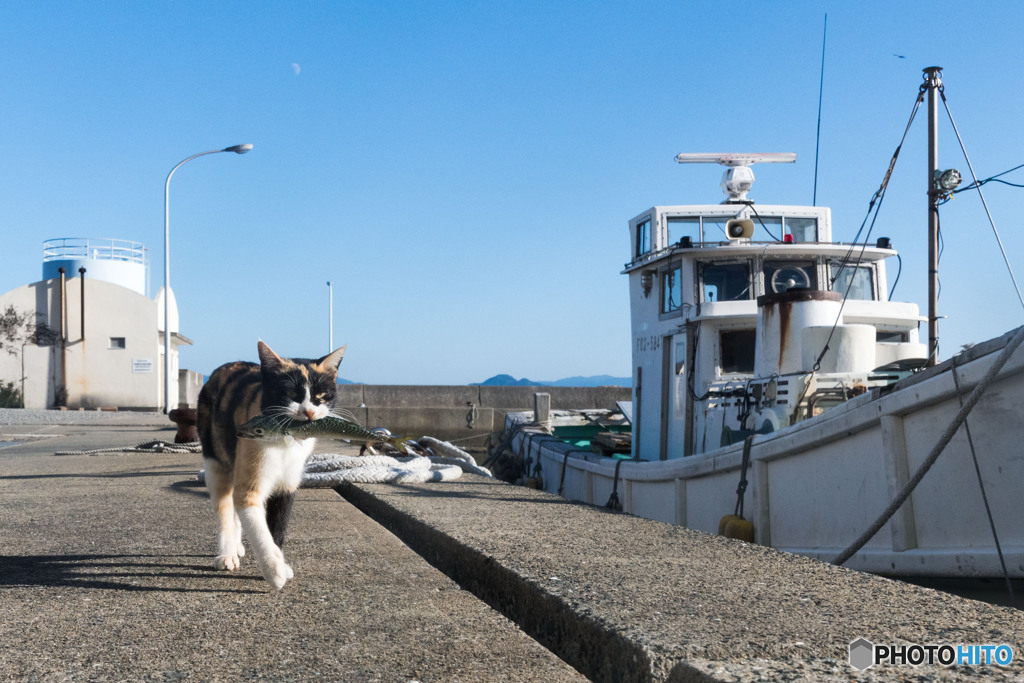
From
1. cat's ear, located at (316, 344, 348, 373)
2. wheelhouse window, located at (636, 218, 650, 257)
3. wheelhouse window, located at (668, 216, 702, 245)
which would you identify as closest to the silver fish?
cat's ear, located at (316, 344, 348, 373)

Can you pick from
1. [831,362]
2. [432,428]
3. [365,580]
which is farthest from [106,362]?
[365,580]

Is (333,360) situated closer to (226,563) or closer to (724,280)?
(226,563)

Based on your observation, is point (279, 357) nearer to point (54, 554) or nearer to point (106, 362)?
point (54, 554)

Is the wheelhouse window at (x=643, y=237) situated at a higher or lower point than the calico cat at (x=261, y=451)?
higher

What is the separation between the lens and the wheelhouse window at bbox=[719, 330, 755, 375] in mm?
9820

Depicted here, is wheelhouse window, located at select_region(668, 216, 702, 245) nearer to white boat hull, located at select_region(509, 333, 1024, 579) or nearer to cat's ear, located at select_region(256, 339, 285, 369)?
white boat hull, located at select_region(509, 333, 1024, 579)

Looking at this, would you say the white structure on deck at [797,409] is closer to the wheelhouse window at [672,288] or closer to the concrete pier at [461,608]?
the wheelhouse window at [672,288]

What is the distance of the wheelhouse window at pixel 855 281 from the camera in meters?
→ 10.1

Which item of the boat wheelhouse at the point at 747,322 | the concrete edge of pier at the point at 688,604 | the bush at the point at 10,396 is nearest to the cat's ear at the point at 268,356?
the concrete edge of pier at the point at 688,604

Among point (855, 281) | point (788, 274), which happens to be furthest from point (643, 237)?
point (855, 281)

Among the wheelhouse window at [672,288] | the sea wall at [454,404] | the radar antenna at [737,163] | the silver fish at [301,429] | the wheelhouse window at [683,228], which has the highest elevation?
the radar antenna at [737,163]

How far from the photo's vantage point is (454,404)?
29.1 meters

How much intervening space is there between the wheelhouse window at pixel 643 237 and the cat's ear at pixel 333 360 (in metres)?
8.36

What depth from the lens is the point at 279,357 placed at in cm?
314
